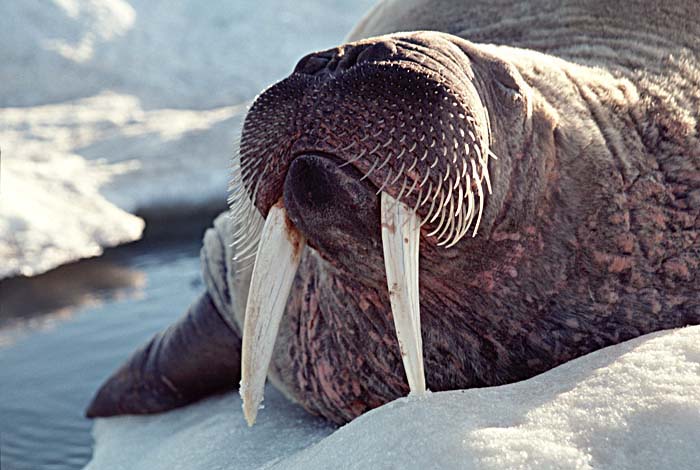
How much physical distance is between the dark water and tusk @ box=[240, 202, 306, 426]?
2003mm

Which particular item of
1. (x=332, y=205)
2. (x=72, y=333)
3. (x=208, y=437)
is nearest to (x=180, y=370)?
(x=208, y=437)

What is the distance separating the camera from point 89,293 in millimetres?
6461


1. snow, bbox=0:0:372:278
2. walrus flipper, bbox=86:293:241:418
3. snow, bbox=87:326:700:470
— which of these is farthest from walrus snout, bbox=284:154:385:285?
snow, bbox=0:0:372:278

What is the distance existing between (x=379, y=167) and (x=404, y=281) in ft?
0.88

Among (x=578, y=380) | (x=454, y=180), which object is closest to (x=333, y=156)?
(x=454, y=180)

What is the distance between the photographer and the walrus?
218cm

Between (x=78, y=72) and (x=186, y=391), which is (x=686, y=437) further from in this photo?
(x=78, y=72)

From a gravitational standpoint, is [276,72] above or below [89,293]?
below

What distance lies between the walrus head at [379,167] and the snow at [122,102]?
5078 millimetres

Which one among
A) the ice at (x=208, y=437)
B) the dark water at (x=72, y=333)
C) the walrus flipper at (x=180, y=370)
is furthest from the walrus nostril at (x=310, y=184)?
the dark water at (x=72, y=333)

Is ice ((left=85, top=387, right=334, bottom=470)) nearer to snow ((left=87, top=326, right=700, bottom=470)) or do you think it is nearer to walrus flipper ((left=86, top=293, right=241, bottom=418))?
walrus flipper ((left=86, top=293, right=241, bottom=418))

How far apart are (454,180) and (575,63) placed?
1.09 metres

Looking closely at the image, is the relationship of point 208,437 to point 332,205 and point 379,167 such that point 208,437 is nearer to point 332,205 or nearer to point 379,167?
point 332,205

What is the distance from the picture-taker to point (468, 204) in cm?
233
